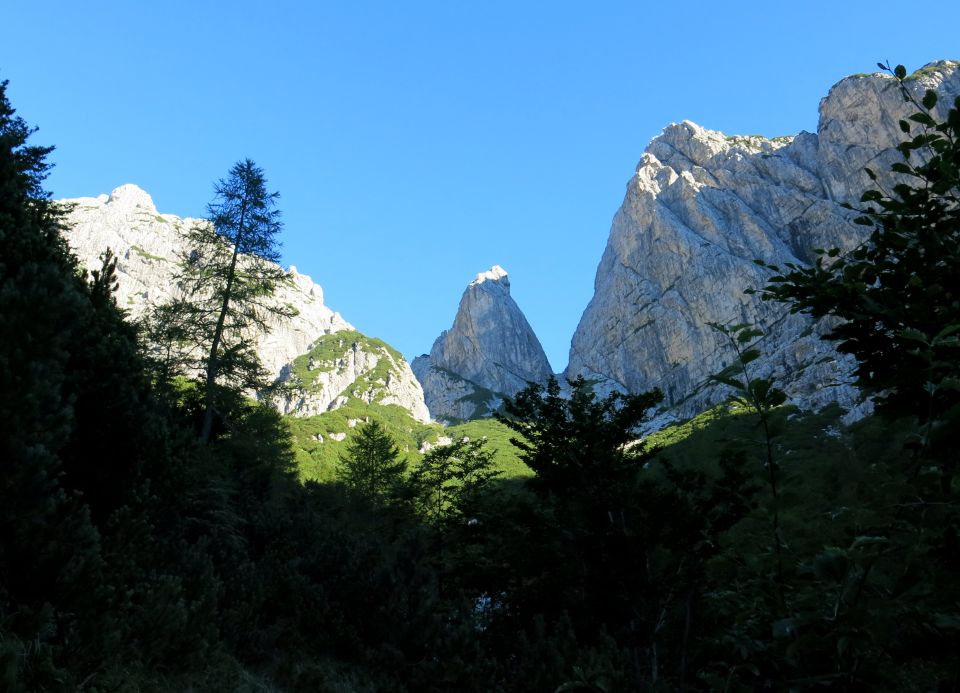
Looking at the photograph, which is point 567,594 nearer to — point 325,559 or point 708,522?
point 708,522

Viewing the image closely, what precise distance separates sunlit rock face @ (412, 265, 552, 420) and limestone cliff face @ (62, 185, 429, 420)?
21.8 meters

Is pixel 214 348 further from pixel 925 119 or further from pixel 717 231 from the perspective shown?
pixel 717 231

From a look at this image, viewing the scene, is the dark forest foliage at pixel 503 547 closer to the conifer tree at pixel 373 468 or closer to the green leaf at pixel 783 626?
the green leaf at pixel 783 626

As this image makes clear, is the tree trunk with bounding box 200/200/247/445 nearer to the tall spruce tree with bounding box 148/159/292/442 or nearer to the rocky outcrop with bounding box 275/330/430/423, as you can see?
the tall spruce tree with bounding box 148/159/292/442

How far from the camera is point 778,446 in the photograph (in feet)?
6.88

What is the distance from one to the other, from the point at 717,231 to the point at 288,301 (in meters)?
91.4

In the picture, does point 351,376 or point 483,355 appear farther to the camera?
point 483,355

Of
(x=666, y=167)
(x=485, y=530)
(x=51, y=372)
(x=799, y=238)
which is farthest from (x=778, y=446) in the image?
(x=666, y=167)

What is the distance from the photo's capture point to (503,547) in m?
16.9

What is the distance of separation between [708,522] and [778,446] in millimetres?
12610

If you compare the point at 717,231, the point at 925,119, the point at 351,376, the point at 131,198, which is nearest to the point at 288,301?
the point at 351,376

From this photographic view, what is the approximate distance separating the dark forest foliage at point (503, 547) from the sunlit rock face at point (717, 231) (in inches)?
3364

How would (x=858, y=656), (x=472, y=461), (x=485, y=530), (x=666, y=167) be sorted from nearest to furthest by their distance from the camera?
1. (x=858, y=656)
2. (x=485, y=530)
3. (x=472, y=461)
4. (x=666, y=167)

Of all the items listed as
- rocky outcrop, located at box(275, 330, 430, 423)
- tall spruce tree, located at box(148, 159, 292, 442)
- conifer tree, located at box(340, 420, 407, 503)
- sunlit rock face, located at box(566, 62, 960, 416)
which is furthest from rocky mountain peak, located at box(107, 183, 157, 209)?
tall spruce tree, located at box(148, 159, 292, 442)
